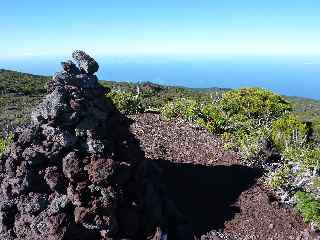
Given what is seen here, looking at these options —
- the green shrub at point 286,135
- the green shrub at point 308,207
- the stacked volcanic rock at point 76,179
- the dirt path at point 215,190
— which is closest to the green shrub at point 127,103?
the dirt path at point 215,190

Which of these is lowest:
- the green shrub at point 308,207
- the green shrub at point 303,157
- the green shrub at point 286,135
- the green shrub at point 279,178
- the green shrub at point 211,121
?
the green shrub at point 308,207

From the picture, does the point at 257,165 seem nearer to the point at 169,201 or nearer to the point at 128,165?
the point at 169,201

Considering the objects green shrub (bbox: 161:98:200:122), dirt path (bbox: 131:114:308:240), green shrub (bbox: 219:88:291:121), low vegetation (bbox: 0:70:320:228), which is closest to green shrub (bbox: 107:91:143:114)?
low vegetation (bbox: 0:70:320:228)

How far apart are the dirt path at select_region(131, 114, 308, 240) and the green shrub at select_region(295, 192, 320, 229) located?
25 centimetres

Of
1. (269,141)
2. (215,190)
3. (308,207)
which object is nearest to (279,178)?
(308,207)

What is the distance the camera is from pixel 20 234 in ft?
35.6

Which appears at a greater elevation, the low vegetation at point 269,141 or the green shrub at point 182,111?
the green shrub at point 182,111

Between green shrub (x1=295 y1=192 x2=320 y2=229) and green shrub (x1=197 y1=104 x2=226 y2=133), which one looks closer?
green shrub (x1=295 y1=192 x2=320 y2=229)

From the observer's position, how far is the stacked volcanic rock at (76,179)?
10.8 metres

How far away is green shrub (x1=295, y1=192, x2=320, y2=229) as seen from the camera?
45.4 feet

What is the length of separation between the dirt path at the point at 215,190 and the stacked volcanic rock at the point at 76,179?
161 centimetres

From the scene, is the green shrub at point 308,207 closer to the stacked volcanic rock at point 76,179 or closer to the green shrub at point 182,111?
the stacked volcanic rock at point 76,179

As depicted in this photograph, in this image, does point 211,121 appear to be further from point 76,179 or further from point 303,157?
point 76,179

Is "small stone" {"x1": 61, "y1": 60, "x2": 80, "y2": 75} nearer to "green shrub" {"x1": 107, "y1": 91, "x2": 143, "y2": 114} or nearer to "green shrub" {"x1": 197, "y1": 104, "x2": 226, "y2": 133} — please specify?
"green shrub" {"x1": 197, "y1": 104, "x2": 226, "y2": 133}
